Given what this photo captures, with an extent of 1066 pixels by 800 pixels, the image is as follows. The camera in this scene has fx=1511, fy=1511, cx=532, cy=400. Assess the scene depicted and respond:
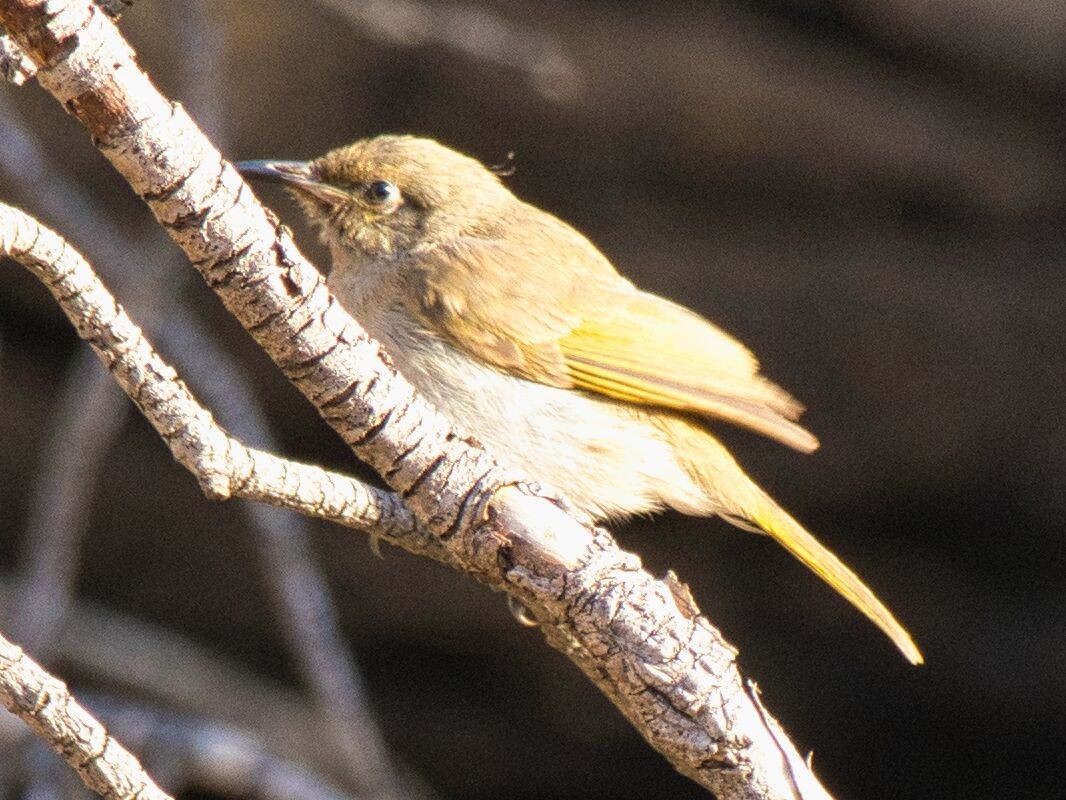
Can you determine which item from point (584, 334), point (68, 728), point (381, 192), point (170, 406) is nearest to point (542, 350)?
point (584, 334)

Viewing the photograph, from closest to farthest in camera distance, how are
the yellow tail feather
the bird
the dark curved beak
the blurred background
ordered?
the yellow tail feather < the bird < the dark curved beak < the blurred background

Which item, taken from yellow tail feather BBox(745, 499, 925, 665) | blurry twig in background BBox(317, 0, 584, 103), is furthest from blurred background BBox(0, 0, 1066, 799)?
yellow tail feather BBox(745, 499, 925, 665)

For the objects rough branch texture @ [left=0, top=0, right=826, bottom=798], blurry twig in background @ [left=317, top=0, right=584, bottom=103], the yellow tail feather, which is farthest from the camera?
blurry twig in background @ [left=317, top=0, right=584, bottom=103]

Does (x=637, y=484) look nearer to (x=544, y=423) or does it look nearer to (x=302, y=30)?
(x=544, y=423)

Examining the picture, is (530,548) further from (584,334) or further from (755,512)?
(584,334)

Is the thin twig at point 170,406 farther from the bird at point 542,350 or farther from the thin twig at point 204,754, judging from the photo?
the thin twig at point 204,754

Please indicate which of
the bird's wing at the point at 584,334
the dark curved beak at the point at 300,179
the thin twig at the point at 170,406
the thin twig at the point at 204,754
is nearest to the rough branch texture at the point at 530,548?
the thin twig at the point at 170,406

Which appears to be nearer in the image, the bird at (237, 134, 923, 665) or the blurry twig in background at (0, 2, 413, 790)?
the bird at (237, 134, 923, 665)

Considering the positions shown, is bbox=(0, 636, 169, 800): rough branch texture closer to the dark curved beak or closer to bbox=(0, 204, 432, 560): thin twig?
bbox=(0, 204, 432, 560): thin twig
